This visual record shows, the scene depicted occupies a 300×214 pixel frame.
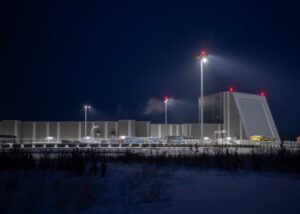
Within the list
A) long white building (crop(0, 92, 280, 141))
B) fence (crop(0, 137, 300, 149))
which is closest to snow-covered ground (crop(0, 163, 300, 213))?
fence (crop(0, 137, 300, 149))

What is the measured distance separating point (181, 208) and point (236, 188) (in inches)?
110

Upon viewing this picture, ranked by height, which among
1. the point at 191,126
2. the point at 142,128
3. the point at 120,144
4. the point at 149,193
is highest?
the point at 191,126

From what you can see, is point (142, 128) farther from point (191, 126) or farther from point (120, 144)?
point (120, 144)

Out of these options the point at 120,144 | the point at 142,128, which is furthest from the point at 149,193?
the point at 142,128

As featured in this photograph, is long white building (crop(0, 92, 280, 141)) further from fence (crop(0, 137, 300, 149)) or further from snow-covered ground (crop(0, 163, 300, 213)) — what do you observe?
snow-covered ground (crop(0, 163, 300, 213))

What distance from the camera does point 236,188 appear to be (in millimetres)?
9195

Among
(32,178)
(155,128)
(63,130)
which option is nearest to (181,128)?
(155,128)

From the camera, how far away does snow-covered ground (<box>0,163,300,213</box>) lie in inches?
276

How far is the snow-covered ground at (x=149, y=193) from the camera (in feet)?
23.0

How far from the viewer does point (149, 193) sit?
8.26 meters

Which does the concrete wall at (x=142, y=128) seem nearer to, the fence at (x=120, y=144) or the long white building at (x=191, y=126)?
the long white building at (x=191, y=126)

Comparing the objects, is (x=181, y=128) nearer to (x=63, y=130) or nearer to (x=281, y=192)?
(x=63, y=130)

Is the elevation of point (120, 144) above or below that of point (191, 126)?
below

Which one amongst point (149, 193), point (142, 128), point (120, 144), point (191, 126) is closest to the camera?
point (149, 193)
